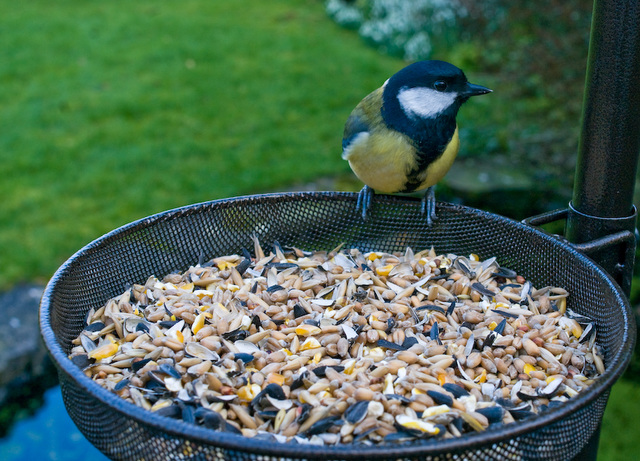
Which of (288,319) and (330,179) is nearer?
(288,319)

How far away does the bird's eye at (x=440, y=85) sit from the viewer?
2.31 metres

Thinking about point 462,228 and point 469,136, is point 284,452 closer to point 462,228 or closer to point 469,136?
point 462,228

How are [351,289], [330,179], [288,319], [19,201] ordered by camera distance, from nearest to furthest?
[288,319] < [351,289] < [19,201] < [330,179]

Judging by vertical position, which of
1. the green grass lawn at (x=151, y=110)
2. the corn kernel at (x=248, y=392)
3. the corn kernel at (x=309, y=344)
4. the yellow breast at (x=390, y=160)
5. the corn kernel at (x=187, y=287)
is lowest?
the green grass lawn at (x=151, y=110)

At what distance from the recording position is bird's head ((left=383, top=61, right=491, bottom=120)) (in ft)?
7.55

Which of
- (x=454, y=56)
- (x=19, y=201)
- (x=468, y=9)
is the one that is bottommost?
(x=19, y=201)

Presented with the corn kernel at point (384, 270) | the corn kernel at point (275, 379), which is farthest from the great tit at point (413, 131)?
the corn kernel at point (275, 379)

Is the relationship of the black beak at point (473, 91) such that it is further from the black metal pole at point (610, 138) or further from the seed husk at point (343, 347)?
the seed husk at point (343, 347)

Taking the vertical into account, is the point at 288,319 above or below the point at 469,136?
above

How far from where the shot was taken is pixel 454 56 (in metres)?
7.09

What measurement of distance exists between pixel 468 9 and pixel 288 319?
5354mm

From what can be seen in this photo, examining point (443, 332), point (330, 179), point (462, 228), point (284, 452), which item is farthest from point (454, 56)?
point (284, 452)

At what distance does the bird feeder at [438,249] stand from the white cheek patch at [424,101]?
0.31 meters

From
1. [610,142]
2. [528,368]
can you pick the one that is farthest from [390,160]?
[528,368]
